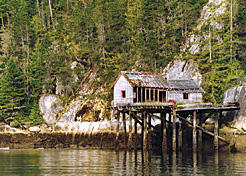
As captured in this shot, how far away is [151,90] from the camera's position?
1827 inches

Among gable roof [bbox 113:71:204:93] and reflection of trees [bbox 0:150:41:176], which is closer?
reflection of trees [bbox 0:150:41:176]

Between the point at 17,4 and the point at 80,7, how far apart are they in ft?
63.6

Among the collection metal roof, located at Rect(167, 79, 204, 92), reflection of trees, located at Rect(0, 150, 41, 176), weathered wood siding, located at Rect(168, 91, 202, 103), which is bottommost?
reflection of trees, located at Rect(0, 150, 41, 176)

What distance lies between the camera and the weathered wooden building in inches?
1790

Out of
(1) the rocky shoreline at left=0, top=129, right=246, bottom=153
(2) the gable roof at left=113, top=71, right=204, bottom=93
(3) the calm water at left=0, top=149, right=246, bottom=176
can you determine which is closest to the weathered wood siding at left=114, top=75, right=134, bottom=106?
(2) the gable roof at left=113, top=71, right=204, bottom=93

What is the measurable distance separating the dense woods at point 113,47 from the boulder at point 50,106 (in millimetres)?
1525

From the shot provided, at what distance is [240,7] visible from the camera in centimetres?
6475

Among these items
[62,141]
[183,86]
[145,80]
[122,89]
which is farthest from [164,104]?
[62,141]

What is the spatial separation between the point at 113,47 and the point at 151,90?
3005 cm

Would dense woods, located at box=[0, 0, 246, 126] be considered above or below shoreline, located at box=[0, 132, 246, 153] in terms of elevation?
above

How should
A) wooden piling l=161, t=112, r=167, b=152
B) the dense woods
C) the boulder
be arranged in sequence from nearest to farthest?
wooden piling l=161, t=112, r=167, b=152, the dense woods, the boulder

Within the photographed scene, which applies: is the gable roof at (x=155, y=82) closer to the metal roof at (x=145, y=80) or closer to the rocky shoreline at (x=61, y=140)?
the metal roof at (x=145, y=80)

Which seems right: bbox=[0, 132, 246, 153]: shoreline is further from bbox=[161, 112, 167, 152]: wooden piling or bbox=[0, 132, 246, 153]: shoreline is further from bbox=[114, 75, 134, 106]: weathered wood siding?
bbox=[114, 75, 134, 106]: weathered wood siding

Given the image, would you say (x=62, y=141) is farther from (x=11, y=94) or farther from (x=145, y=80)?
(x=145, y=80)
